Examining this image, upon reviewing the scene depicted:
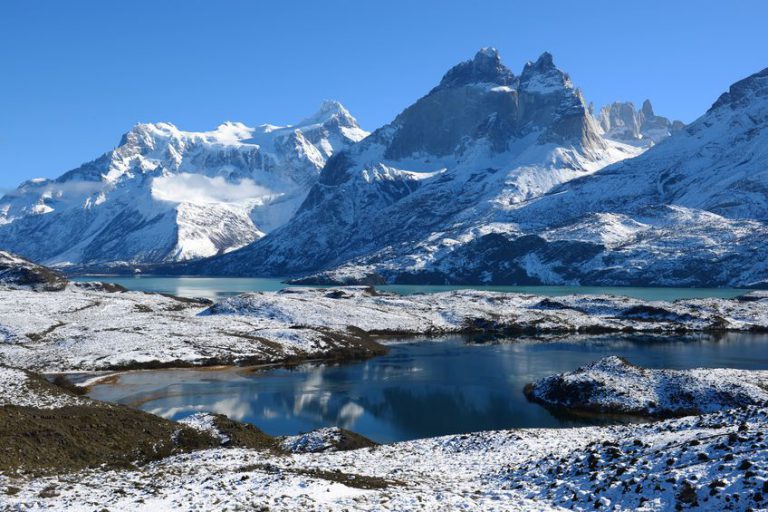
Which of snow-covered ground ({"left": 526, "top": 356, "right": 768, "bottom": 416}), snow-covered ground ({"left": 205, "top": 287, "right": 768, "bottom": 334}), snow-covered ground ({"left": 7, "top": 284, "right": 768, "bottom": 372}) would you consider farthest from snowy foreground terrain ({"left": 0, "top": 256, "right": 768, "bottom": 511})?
snow-covered ground ({"left": 205, "top": 287, "right": 768, "bottom": 334})

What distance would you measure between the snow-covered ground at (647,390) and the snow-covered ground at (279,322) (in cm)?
3641

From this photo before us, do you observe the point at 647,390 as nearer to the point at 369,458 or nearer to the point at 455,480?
the point at 369,458

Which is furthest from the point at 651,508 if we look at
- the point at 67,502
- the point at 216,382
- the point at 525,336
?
the point at 525,336

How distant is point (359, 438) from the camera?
41.1 meters

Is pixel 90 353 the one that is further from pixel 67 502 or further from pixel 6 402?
pixel 67 502

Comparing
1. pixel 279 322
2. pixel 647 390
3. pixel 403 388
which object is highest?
pixel 279 322

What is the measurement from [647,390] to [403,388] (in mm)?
23444

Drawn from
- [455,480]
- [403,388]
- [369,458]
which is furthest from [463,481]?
[403,388]

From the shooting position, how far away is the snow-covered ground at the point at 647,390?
5412 cm

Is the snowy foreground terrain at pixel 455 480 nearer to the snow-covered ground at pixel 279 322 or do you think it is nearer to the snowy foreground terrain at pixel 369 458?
the snowy foreground terrain at pixel 369 458

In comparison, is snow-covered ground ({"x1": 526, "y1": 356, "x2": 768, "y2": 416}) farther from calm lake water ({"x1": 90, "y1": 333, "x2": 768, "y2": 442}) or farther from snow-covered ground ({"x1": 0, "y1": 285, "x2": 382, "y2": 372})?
snow-covered ground ({"x1": 0, "y1": 285, "x2": 382, "y2": 372})

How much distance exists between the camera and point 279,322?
109500mm

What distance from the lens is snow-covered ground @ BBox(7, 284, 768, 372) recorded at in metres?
81.2

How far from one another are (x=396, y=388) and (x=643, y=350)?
156 feet
